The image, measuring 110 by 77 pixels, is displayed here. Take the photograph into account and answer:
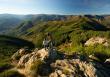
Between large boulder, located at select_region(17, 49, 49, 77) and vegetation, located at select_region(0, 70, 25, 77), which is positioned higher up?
large boulder, located at select_region(17, 49, 49, 77)

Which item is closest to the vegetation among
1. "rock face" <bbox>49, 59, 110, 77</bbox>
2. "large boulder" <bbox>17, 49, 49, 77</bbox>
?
"large boulder" <bbox>17, 49, 49, 77</bbox>

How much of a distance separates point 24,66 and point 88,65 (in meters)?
32.9

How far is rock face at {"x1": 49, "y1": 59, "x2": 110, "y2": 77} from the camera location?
4011 inches

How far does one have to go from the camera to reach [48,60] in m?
113

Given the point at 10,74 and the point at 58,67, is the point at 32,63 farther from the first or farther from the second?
the point at 58,67

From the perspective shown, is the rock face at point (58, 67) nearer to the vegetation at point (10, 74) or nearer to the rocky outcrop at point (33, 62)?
the rocky outcrop at point (33, 62)

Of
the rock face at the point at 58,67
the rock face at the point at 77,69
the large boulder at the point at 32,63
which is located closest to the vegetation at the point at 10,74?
the rock face at the point at 58,67

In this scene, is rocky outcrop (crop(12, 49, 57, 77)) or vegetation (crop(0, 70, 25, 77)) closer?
rocky outcrop (crop(12, 49, 57, 77))

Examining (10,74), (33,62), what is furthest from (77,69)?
(10,74)

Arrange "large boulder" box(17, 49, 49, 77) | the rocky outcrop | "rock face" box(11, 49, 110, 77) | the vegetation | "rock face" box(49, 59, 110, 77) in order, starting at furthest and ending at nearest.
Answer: the vegetation
the rocky outcrop
"large boulder" box(17, 49, 49, 77)
"rock face" box(11, 49, 110, 77)
"rock face" box(49, 59, 110, 77)

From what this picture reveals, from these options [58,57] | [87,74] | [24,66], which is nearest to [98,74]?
[87,74]

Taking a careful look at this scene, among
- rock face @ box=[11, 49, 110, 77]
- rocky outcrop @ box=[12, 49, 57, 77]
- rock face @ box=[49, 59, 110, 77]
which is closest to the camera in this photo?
rock face @ box=[49, 59, 110, 77]

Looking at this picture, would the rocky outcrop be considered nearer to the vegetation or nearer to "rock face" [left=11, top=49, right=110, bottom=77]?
"rock face" [left=11, top=49, right=110, bottom=77]

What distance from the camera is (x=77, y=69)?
105 meters
